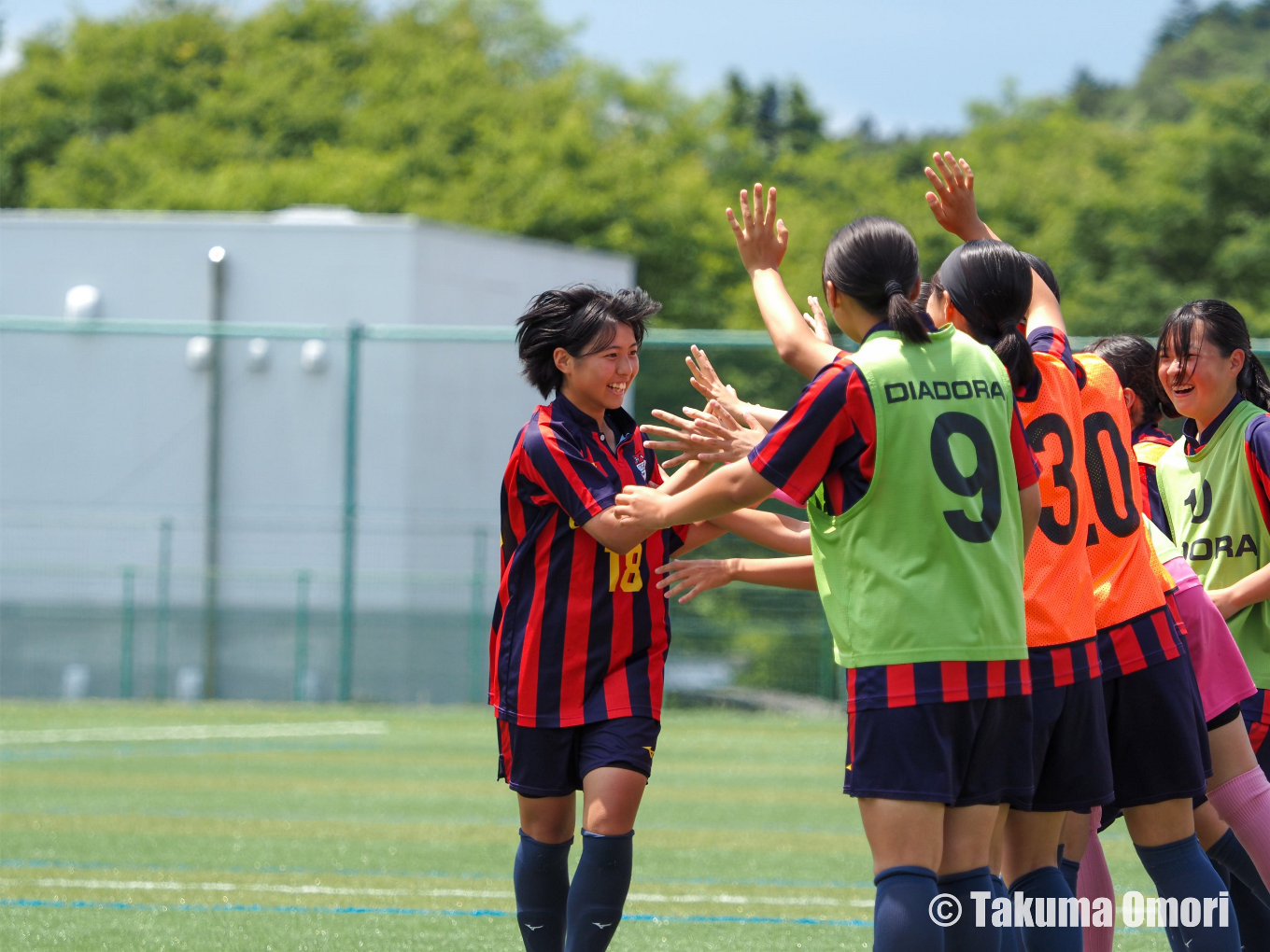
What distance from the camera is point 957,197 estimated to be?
161 inches

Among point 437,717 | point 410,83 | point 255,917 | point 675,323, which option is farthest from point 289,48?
point 255,917

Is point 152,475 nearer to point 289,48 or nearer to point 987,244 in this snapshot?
point 987,244

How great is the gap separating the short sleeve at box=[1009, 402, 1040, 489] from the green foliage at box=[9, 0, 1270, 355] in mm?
25967

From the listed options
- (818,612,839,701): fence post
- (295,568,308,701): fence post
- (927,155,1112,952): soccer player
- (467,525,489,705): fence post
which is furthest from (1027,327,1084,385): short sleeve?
(295,568,308,701): fence post

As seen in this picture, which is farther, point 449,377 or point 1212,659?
point 449,377

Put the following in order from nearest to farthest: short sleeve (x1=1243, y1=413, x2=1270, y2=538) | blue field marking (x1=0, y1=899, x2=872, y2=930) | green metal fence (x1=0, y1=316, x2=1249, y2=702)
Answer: short sleeve (x1=1243, y1=413, x2=1270, y2=538), blue field marking (x1=0, y1=899, x2=872, y2=930), green metal fence (x1=0, y1=316, x2=1249, y2=702)

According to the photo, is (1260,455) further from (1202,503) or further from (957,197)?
(957,197)

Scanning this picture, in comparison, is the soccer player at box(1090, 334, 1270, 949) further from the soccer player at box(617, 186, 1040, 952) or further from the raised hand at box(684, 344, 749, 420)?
the raised hand at box(684, 344, 749, 420)

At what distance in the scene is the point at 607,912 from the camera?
3945 millimetres

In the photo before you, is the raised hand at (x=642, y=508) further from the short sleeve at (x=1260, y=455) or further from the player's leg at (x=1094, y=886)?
the short sleeve at (x=1260, y=455)

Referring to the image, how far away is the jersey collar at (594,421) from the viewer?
423cm

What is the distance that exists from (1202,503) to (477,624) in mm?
11544

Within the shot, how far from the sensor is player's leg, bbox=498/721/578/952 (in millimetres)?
4074

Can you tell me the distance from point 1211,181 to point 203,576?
23714mm
